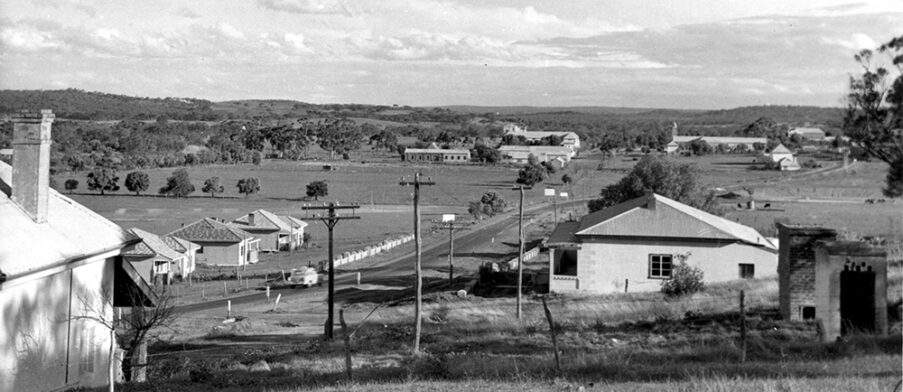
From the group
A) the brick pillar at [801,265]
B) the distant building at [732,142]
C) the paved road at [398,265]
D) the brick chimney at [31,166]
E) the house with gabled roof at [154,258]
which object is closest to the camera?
the brick chimney at [31,166]

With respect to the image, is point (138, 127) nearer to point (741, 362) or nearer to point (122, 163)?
point (122, 163)

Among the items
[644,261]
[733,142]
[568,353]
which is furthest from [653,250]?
[733,142]

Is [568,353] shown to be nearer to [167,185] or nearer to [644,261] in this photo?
[644,261]

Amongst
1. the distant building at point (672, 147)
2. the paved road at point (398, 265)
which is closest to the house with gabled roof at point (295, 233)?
the paved road at point (398, 265)

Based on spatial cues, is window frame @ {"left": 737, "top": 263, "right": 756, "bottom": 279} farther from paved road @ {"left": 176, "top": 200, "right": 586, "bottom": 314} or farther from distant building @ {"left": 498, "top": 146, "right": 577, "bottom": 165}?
distant building @ {"left": 498, "top": 146, "right": 577, "bottom": 165}

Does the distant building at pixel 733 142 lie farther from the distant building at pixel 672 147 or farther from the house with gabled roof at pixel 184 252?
the house with gabled roof at pixel 184 252

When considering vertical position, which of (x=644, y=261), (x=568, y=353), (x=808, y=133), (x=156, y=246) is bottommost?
(x=156, y=246)

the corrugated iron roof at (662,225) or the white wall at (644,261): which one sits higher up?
the corrugated iron roof at (662,225)

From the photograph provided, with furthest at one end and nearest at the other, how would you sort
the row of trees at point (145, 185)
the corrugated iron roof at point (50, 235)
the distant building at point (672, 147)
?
1. the distant building at point (672, 147)
2. the row of trees at point (145, 185)
3. the corrugated iron roof at point (50, 235)
